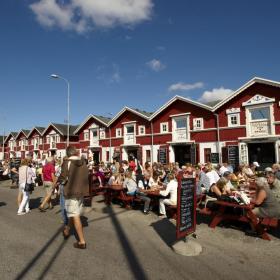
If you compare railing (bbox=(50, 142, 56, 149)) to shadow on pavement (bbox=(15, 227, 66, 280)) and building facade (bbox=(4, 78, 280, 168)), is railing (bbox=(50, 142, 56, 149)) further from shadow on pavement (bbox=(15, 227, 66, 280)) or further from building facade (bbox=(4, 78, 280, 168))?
shadow on pavement (bbox=(15, 227, 66, 280))

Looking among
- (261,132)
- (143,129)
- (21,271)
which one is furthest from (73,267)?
(143,129)

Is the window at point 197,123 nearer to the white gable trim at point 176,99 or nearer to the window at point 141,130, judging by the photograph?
the white gable trim at point 176,99

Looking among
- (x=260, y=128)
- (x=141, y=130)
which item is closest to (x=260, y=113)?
(x=260, y=128)

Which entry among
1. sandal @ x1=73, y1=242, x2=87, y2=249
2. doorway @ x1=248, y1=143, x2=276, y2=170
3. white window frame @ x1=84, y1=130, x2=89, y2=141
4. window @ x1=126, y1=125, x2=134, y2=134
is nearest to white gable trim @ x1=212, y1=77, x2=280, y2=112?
doorway @ x1=248, y1=143, x2=276, y2=170

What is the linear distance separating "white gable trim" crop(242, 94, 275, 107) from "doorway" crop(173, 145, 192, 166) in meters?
6.14

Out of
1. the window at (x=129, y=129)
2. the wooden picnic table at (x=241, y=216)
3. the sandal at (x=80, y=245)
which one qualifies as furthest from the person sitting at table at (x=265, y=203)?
the window at (x=129, y=129)

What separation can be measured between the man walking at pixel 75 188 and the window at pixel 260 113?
16459 millimetres

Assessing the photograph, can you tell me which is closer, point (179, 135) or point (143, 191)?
point (143, 191)

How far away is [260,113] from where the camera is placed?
19.1 meters

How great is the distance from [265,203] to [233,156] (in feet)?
47.0

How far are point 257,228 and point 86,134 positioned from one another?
28433 mm

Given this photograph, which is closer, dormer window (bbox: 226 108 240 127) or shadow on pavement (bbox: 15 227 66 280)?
shadow on pavement (bbox: 15 227 66 280)

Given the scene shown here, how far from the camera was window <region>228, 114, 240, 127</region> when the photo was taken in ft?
65.9

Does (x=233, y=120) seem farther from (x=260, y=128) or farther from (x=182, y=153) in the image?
(x=182, y=153)
